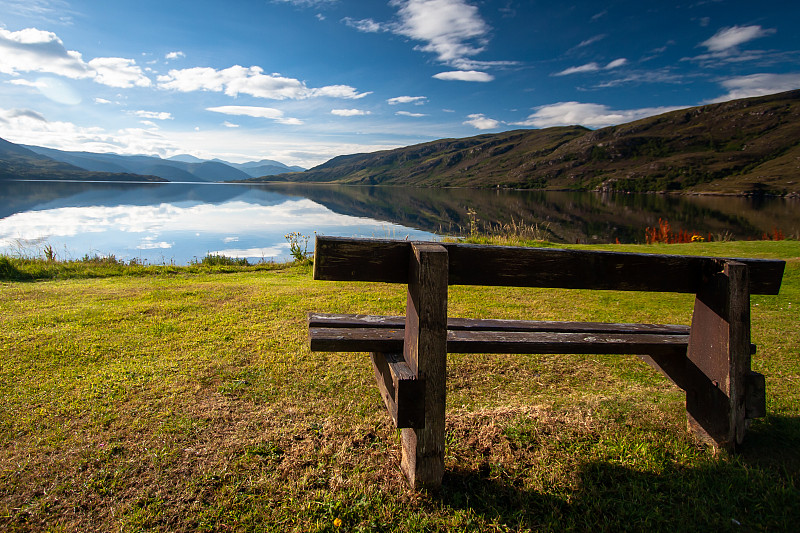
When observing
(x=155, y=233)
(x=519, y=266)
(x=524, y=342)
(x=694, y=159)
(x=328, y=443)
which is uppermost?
(x=694, y=159)

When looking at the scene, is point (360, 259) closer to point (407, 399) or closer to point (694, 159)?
point (407, 399)

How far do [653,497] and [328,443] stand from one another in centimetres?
229

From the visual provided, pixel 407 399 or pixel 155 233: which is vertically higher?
pixel 407 399

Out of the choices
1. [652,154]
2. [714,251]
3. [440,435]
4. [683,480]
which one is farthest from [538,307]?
[652,154]

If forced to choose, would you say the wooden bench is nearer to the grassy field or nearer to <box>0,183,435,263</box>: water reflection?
the grassy field

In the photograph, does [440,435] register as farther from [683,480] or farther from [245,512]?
[683,480]

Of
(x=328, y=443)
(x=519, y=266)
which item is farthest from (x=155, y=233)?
(x=519, y=266)

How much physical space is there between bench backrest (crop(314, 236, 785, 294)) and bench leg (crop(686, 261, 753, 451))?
0.51ft

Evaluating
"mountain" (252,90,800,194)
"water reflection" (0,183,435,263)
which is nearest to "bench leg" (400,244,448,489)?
"water reflection" (0,183,435,263)

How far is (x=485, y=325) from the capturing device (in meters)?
3.64

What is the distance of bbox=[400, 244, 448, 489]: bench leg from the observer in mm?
2504

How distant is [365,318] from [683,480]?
2.52 m

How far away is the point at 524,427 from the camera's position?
3.56 m

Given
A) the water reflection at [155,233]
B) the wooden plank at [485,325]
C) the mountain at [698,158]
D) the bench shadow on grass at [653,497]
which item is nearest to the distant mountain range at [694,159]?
the mountain at [698,158]
